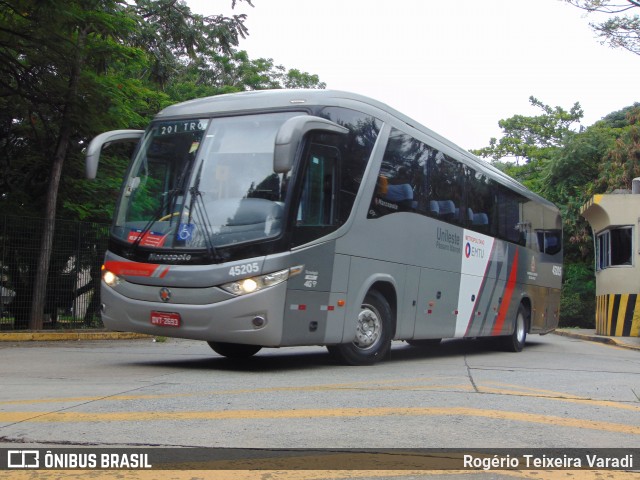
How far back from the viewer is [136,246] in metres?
8.97

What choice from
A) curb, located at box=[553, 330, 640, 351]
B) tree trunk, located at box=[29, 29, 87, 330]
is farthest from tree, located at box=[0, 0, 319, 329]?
curb, located at box=[553, 330, 640, 351]

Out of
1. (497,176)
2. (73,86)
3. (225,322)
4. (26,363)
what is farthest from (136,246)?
(497,176)

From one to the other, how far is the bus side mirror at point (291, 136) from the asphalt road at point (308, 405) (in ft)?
7.49

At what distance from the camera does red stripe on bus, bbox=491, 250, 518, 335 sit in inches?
584

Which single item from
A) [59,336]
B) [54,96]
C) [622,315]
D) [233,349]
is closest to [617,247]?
[622,315]

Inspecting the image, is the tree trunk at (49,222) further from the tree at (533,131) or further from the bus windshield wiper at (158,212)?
the tree at (533,131)

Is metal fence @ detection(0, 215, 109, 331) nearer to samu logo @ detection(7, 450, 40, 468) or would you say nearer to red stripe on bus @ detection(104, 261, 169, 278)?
red stripe on bus @ detection(104, 261, 169, 278)

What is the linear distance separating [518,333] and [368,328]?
703 cm

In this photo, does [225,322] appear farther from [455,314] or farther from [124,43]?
[124,43]

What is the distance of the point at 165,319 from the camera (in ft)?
28.4

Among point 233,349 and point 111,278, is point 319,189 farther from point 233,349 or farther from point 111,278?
point 233,349

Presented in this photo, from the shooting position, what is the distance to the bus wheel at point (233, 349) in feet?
35.6

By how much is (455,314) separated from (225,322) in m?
5.57

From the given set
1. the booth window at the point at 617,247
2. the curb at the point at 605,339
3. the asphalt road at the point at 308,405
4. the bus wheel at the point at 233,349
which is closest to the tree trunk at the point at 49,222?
the asphalt road at the point at 308,405
